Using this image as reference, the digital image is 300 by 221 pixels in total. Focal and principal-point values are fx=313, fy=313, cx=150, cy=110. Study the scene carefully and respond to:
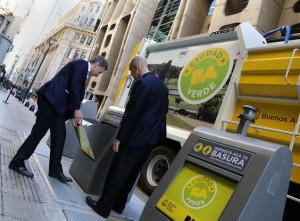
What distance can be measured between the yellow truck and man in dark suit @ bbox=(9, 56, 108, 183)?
3.45 ft

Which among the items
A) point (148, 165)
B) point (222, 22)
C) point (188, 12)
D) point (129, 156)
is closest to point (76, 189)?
point (129, 156)

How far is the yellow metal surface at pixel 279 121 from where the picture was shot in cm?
326

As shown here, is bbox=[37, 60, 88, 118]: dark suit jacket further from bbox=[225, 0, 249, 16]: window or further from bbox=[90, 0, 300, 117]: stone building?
bbox=[225, 0, 249, 16]: window

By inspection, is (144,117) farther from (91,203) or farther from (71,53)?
(71,53)

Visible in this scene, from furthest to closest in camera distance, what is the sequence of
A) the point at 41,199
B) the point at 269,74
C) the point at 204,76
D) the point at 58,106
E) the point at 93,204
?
the point at 204,76 < the point at 58,106 < the point at 269,74 < the point at 93,204 < the point at 41,199

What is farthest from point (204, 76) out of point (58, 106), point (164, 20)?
point (164, 20)

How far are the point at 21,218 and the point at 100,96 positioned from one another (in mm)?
23961

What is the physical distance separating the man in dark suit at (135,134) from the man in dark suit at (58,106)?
86 centimetres

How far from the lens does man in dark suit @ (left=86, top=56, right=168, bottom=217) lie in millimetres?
3238

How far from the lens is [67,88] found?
4.02 metres

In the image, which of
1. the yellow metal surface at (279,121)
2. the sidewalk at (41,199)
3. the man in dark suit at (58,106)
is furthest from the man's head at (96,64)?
the yellow metal surface at (279,121)

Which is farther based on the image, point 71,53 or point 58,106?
point 71,53

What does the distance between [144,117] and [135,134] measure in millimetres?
201

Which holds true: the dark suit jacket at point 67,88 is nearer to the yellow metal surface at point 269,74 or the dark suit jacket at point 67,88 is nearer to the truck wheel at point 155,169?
the truck wheel at point 155,169
